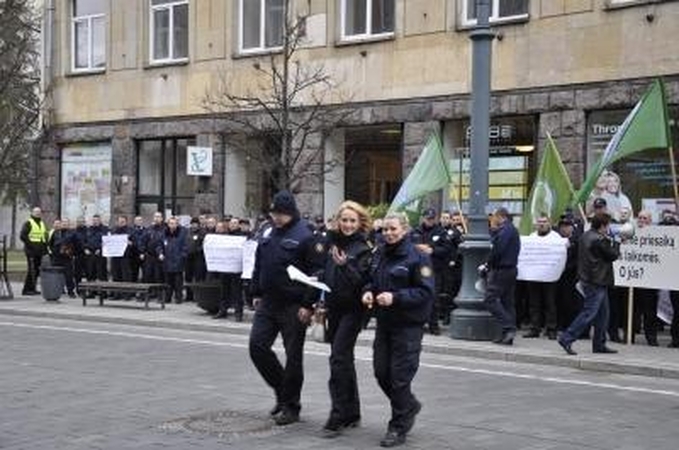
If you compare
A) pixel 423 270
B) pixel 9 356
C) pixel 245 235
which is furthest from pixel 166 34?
pixel 423 270

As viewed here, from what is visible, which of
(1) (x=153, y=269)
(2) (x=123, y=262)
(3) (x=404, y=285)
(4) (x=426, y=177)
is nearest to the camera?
(3) (x=404, y=285)

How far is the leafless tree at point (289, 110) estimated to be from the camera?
23.6m

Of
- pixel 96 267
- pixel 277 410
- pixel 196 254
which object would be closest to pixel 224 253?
pixel 196 254

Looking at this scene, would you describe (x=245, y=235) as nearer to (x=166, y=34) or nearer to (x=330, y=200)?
(x=330, y=200)

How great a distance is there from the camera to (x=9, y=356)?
13320 millimetres

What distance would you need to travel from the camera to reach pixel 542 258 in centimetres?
1574

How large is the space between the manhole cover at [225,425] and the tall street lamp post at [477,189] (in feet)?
22.1

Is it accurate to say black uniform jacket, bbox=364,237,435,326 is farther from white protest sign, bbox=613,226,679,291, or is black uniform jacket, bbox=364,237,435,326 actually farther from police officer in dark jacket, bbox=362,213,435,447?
white protest sign, bbox=613,226,679,291

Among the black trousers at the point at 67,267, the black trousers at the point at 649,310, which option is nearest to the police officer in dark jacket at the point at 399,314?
the black trousers at the point at 649,310

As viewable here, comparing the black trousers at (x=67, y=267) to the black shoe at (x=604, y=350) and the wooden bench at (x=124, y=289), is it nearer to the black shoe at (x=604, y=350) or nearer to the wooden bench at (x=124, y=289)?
the wooden bench at (x=124, y=289)

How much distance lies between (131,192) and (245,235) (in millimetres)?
9672

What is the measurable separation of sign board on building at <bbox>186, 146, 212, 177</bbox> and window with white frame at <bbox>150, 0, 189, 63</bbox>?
2919 millimetres

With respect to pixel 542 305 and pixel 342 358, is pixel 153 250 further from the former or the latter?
pixel 342 358

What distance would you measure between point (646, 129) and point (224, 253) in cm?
747
